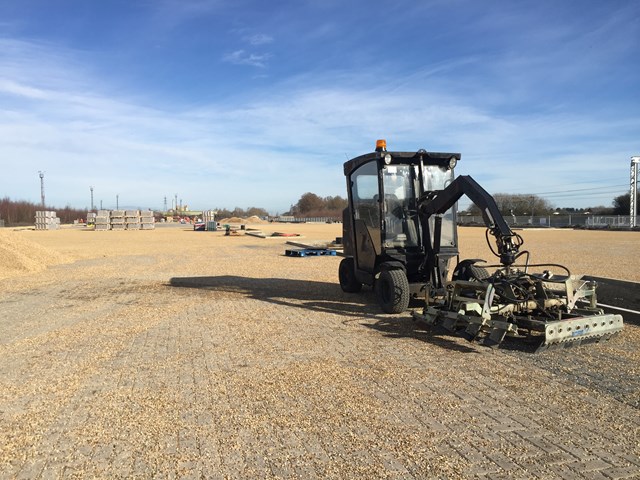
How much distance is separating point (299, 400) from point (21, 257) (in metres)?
14.6

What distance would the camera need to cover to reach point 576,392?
15.3ft

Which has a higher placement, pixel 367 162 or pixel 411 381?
pixel 367 162

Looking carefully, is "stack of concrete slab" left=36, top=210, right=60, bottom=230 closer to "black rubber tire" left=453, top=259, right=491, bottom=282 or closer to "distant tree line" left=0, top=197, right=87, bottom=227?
"distant tree line" left=0, top=197, right=87, bottom=227

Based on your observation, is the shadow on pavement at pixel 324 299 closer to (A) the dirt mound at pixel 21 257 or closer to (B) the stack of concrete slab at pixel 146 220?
(A) the dirt mound at pixel 21 257

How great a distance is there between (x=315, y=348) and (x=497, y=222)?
2868 mm

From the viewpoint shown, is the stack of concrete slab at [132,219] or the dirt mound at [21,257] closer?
the dirt mound at [21,257]

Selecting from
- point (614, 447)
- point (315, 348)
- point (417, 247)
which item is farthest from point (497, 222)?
point (614, 447)

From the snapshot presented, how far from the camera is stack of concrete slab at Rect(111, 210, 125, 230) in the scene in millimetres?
58938

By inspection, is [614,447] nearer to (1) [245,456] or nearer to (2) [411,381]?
(2) [411,381]

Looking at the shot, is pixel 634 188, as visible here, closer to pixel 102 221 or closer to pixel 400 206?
pixel 102 221

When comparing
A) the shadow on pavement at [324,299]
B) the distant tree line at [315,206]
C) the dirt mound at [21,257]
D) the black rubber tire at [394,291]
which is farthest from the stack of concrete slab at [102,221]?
the distant tree line at [315,206]

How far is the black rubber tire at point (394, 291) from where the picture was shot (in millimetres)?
7887

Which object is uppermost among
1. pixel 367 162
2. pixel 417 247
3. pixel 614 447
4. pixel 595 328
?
pixel 367 162

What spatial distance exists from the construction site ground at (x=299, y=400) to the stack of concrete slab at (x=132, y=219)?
179 feet
